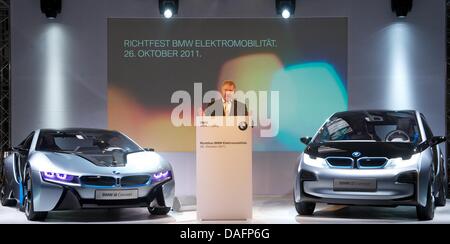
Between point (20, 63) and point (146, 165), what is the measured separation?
13.7 ft

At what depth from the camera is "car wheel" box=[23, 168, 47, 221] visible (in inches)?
322

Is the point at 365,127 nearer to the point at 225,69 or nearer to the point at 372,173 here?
the point at 372,173

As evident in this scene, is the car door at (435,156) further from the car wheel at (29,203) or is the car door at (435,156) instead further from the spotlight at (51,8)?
the spotlight at (51,8)

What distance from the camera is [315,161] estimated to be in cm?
858

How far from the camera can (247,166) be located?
8.17 meters

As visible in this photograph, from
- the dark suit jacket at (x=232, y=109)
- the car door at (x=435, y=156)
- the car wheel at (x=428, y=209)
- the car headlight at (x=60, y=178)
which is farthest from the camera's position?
the dark suit jacket at (x=232, y=109)

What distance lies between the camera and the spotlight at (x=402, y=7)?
37.7 ft

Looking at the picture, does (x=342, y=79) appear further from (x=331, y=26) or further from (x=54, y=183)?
(x=54, y=183)

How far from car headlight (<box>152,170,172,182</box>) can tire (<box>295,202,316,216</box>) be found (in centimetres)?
Result: 160

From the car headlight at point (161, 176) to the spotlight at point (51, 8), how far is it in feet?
13.9

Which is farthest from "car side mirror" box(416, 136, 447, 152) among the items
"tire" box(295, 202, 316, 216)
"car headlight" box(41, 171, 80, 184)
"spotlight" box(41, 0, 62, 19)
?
"spotlight" box(41, 0, 62, 19)

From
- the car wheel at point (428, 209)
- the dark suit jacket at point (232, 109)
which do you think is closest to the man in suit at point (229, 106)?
the dark suit jacket at point (232, 109)

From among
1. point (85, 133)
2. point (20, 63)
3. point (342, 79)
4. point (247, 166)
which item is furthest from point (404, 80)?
point (20, 63)

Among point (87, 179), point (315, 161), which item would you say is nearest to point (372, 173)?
point (315, 161)
